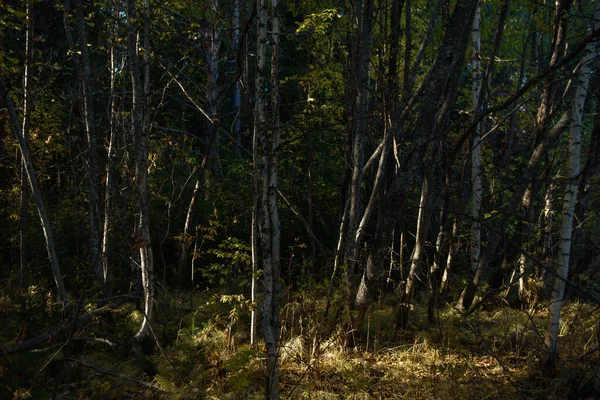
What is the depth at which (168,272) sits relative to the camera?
7.89 m

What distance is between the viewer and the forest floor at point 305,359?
400cm

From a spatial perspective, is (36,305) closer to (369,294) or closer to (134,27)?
(134,27)

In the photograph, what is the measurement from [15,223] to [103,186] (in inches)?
107

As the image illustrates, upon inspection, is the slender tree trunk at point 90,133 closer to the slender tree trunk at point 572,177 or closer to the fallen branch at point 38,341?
the fallen branch at point 38,341

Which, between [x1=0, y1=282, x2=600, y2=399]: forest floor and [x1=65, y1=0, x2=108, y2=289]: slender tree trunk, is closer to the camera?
[x1=0, y1=282, x2=600, y2=399]: forest floor

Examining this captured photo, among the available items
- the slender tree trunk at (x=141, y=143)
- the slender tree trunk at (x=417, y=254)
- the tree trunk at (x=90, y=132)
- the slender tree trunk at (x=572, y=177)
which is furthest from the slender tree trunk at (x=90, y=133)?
the slender tree trunk at (x=572, y=177)

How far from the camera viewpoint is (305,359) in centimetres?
476

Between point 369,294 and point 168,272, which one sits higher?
point 369,294

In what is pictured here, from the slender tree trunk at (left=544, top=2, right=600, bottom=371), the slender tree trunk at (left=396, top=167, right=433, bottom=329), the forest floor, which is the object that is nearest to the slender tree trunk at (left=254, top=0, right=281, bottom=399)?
the forest floor

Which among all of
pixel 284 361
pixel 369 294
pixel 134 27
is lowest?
pixel 284 361

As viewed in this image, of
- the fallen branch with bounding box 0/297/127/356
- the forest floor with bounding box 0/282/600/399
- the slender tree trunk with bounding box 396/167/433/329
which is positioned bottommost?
the forest floor with bounding box 0/282/600/399

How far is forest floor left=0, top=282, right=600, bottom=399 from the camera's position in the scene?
157 inches

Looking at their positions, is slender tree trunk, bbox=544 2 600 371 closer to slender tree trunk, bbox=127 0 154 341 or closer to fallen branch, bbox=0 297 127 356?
slender tree trunk, bbox=127 0 154 341

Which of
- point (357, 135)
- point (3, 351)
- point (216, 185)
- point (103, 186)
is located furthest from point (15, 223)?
point (357, 135)
